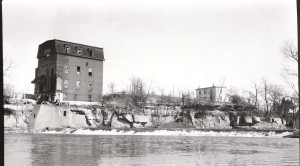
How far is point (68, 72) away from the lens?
61.1 metres

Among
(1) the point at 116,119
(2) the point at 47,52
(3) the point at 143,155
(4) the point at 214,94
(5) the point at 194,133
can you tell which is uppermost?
(2) the point at 47,52

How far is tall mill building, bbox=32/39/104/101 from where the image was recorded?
59875mm

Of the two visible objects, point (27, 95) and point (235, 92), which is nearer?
point (27, 95)

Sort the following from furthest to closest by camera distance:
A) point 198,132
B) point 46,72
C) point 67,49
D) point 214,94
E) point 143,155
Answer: point 214,94
point 46,72
point 67,49
point 198,132
point 143,155

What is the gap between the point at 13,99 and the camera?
48531 mm

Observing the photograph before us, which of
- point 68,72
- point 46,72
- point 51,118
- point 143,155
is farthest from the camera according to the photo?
point 46,72

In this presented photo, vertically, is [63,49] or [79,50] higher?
[79,50]

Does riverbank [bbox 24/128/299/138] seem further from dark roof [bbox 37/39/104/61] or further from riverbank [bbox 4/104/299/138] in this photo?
dark roof [bbox 37/39/104/61]

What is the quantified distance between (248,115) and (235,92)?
41.2 feet

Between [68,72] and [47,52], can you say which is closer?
[68,72]

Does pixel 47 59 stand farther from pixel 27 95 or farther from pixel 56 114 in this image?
pixel 56 114

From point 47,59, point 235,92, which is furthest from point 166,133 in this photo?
point 235,92

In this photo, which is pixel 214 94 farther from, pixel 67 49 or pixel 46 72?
pixel 46 72

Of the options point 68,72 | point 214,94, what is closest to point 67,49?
point 68,72
